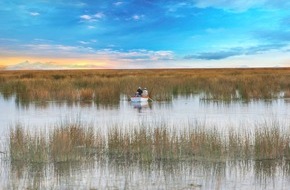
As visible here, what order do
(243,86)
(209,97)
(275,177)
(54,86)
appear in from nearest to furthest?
(275,177) → (209,97) → (243,86) → (54,86)

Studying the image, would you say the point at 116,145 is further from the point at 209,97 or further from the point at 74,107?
the point at 209,97

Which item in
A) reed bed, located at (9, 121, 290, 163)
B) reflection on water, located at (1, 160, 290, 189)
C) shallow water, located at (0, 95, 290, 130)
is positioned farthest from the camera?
shallow water, located at (0, 95, 290, 130)

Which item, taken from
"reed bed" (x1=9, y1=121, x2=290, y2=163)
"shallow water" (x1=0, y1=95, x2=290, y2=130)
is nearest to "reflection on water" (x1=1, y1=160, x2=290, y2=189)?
"reed bed" (x1=9, y1=121, x2=290, y2=163)

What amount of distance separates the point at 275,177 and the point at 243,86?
2262cm

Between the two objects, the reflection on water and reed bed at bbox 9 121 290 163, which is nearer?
the reflection on water

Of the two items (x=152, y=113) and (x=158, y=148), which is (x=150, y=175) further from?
(x=152, y=113)

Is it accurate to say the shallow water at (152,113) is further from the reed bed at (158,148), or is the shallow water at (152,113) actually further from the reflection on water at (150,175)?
the reflection on water at (150,175)

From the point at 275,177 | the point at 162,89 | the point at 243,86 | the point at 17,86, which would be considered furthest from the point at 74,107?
the point at 275,177

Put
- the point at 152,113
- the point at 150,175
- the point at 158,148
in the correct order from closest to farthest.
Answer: the point at 150,175 < the point at 158,148 < the point at 152,113

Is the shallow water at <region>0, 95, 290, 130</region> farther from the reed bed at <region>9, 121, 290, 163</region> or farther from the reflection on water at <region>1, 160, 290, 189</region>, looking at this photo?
the reflection on water at <region>1, 160, 290, 189</region>

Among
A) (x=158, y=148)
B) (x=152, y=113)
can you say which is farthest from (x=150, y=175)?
(x=152, y=113)

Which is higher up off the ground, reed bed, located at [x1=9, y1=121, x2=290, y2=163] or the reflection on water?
reed bed, located at [x1=9, y1=121, x2=290, y2=163]

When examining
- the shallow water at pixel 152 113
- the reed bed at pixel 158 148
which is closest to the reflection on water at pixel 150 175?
the reed bed at pixel 158 148

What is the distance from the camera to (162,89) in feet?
103
